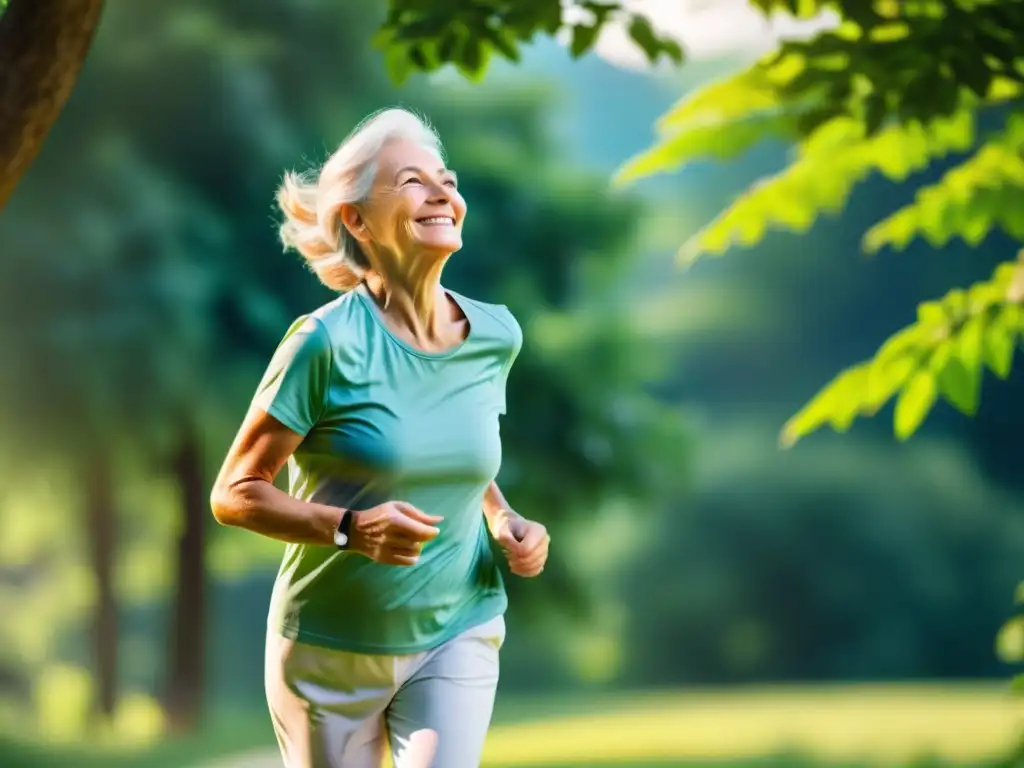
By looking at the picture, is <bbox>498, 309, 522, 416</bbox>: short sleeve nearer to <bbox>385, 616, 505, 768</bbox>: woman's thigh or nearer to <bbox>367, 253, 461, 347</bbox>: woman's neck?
<bbox>367, 253, 461, 347</bbox>: woman's neck

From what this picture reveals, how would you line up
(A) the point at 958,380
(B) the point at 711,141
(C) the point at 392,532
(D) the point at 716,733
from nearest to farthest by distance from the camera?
(C) the point at 392,532 → (A) the point at 958,380 → (B) the point at 711,141 → (D) the point at 716,733

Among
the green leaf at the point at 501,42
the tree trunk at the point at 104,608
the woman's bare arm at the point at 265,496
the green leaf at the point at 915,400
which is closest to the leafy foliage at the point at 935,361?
the green leaf at the point at 915,400

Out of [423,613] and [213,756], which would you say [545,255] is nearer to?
[213,756]

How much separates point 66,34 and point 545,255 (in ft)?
19.0

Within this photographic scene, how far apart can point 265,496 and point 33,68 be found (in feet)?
4.09

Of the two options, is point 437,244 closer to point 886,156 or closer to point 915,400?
point 915,400

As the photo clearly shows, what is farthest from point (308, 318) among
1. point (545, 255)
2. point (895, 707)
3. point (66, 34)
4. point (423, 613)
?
point (895, 707)

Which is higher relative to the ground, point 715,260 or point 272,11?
point 272,11

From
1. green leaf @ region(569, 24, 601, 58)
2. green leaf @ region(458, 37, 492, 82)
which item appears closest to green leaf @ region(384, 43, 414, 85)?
green leaf @ region(458, 37, 492, 82)

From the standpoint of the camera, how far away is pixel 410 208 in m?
2.11

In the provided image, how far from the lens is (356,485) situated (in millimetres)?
2039

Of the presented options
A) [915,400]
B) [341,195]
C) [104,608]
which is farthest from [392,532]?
[104,608]

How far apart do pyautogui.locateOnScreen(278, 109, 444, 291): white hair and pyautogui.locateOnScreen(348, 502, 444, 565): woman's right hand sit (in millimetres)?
447

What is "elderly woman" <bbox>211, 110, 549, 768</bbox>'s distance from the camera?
77.9 inches
